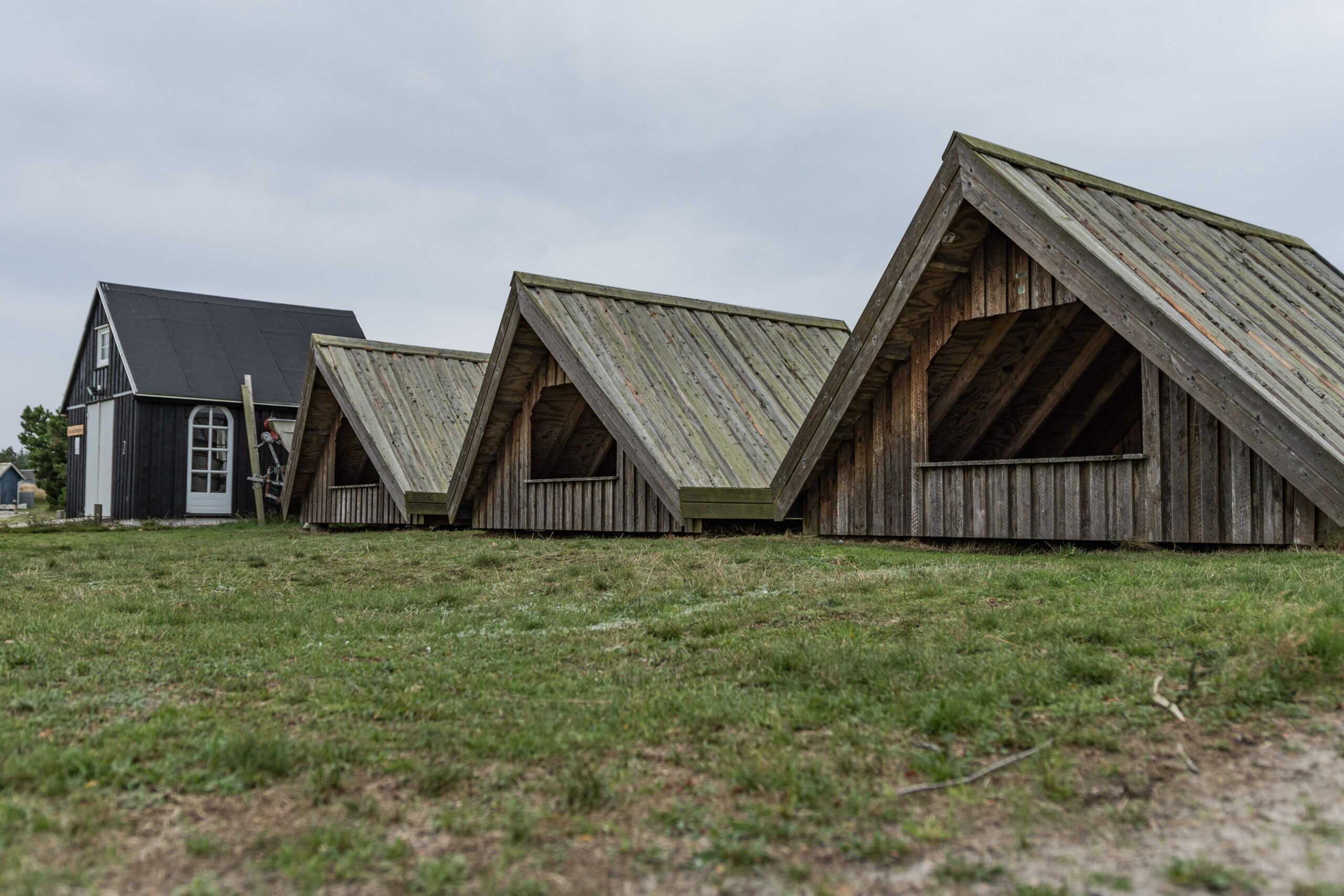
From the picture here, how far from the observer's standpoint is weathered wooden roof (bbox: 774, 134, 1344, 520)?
7488mm

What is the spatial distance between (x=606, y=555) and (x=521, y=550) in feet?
5.50

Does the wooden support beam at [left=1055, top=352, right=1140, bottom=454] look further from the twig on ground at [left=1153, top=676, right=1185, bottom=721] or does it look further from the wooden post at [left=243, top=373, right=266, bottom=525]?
the wooden post at [left=243, top=373, right=266, bottom=525]

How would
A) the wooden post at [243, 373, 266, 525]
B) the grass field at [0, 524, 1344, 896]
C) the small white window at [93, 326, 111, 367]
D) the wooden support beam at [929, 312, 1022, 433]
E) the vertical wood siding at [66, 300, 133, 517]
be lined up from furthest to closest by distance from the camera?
the small white window at [93, 326, 111, 367] < the vertical wood siding at [66, 300, 133, 517] < the wooden post at [243, 373, 266, 525] < the wooden support beam at [929, 312, 1022, 433] < the grass field at [0, 524, 1344, 896]

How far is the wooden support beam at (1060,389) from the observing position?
10406mm

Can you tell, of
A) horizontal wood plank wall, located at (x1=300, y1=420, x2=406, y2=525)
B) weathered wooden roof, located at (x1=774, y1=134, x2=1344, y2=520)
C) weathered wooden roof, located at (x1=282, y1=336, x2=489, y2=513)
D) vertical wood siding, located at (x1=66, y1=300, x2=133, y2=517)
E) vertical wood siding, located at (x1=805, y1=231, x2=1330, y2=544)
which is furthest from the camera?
vertical wood siding, located at (x1=66, y1=300, x2=133, y2=517)

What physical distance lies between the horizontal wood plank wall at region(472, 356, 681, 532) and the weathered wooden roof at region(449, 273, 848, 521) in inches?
10.7

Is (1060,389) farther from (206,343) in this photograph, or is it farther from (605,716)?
(206,343)

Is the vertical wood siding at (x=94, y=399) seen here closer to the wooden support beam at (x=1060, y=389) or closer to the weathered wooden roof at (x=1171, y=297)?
the weathered wooden roof at (x=1171, y=297)

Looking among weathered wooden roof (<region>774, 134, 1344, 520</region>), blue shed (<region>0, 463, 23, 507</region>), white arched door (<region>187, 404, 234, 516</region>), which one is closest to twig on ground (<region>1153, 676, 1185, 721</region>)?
weathered wooden roof (<region>774, 134, 1344, 520</region>)

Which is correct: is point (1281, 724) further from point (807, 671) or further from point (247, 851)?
point (247, 851)

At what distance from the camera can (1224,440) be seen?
8.22 m

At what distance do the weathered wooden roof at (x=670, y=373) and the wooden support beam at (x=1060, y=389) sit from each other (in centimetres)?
271

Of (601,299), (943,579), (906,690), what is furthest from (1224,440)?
(601,299)

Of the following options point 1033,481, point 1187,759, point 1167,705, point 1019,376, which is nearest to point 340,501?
point 1019,376
